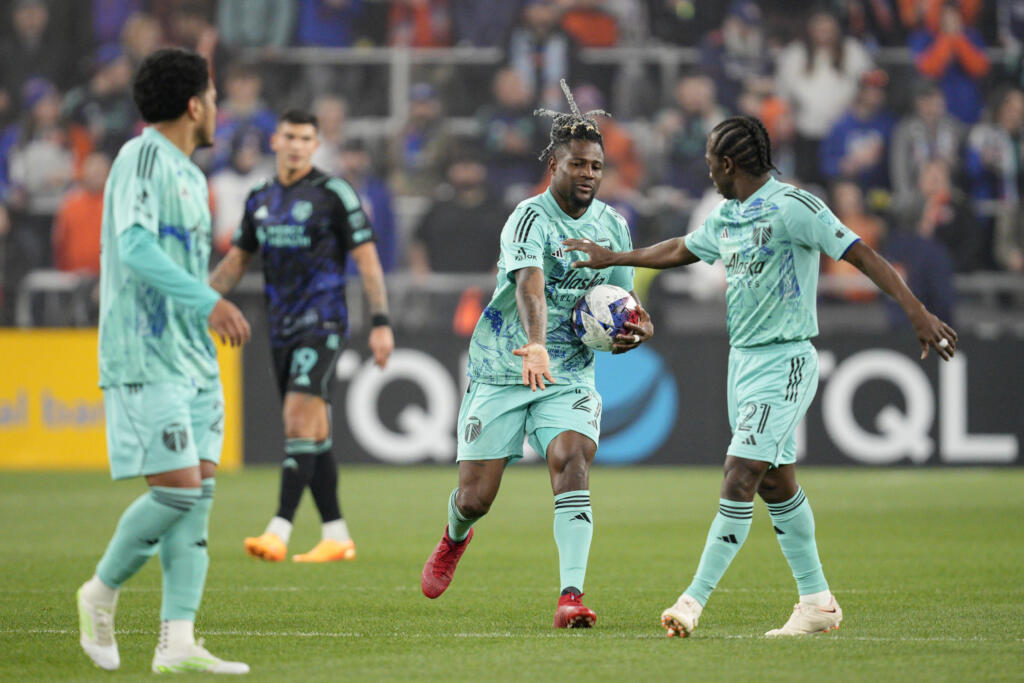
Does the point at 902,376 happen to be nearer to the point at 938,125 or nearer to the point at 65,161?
the point at 938,125

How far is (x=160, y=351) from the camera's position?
194 inches

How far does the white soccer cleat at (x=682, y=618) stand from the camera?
5676 millimetres

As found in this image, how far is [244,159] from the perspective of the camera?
17.0 metres

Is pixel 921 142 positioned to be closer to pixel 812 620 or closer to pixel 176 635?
pixel 812 620

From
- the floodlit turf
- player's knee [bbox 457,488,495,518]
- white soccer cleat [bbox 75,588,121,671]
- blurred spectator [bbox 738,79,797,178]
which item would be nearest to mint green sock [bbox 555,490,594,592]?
the floodlit turf

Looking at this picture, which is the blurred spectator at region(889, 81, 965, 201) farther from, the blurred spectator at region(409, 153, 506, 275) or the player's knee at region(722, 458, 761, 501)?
the player's knee at region(722, 458, 761, 501)

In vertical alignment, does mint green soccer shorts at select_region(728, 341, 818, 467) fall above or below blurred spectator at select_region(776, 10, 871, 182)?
below

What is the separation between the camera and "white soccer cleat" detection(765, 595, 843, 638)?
593 centimetres

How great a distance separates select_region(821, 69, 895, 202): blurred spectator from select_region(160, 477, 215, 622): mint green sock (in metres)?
13.8

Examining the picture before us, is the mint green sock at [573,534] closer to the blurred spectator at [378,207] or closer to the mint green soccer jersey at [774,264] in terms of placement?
the mint green soccer jersey at [774,264]

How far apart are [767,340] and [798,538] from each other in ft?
2.78

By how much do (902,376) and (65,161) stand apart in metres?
10.1

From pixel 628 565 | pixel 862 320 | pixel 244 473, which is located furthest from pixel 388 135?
pixel 628 565

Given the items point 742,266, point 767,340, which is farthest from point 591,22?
point 767,340
